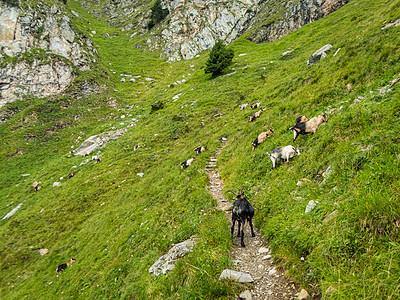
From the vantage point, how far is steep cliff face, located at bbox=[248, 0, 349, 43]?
56.1 meters

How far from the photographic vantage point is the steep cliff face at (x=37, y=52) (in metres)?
44.4

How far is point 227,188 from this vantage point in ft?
33.9

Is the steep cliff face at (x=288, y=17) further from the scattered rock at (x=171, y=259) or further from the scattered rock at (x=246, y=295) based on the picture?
the scattered rock at (x=246, y=295)

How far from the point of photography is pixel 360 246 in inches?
133

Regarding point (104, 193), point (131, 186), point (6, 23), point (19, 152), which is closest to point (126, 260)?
point (131, 186)

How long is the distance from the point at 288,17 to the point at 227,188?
75572 millimetres

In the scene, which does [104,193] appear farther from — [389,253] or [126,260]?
[389,253]

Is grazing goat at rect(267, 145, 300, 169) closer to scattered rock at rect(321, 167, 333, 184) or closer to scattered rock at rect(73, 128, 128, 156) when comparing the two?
scattered rock at rect(321, 167, 333, 184)

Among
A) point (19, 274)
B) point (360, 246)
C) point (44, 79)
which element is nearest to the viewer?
point (360, 246)

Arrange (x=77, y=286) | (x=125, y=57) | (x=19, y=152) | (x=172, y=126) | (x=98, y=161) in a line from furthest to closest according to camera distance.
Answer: (x=125, y=57)
(x=19, y=152)
(x=172, y=126)
(x=98, y=161)
(x=77, y=286)

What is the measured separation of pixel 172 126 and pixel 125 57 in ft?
184

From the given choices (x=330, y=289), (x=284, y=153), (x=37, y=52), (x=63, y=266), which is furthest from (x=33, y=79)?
(x=330, y=289)

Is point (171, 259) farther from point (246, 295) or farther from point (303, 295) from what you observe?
point (303, 295)

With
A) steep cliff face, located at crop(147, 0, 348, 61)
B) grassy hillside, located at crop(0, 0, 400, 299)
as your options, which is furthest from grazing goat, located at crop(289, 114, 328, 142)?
steep cliff face, located at crop(147, 0, 348, 61)
